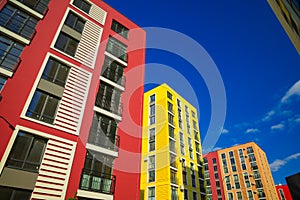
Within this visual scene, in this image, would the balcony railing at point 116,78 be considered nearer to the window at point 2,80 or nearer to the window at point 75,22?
the window at point 75,22

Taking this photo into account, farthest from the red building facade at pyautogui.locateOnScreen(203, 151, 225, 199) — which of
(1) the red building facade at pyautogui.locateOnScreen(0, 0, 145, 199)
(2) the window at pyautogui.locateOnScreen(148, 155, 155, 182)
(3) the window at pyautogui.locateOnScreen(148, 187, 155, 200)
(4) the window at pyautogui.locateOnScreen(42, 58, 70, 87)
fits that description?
(4) the window at pyautogui.locateOnScreen(42, 58, 70, 87)

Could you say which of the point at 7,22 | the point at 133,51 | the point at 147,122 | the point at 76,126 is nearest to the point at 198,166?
the point at 147,122

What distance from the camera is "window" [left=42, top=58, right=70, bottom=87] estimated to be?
12875mm

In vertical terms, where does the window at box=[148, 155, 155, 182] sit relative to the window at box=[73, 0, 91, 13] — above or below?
below

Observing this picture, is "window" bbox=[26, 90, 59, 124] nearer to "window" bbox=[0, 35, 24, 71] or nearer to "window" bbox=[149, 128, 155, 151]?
"window" bbox=[0, 35, 24, 71]

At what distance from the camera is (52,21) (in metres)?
14.8

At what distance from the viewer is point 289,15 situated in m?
9.84

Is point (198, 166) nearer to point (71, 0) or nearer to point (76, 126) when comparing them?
point (76, 126)

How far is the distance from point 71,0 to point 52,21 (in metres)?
3.79

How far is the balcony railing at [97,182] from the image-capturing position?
1158 centimetres

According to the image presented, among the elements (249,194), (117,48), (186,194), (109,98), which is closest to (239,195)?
(249,194)

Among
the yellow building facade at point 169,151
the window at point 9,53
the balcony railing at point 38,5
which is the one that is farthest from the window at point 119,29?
the yellow building facade at point 169,151

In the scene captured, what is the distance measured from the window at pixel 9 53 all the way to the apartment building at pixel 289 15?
47.5 ft

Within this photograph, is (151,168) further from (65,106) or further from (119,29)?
(65,106)
